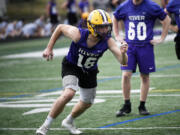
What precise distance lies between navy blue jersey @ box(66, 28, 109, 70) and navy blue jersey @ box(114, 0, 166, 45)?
4.44 ft

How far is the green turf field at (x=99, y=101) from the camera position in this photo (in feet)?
22.0

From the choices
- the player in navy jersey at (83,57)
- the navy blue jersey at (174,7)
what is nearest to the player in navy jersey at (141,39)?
the navy blue jersey at (174,7)

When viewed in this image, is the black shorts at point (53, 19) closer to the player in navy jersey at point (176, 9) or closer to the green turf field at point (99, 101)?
the green turf field at point (99, 101)

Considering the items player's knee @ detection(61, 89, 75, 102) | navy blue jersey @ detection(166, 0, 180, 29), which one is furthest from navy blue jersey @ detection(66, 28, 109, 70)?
navy blue jersey @ detection(166, 0, 180, 29)

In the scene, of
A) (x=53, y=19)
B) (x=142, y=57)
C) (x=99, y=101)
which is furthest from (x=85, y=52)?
(x=53, y=19)

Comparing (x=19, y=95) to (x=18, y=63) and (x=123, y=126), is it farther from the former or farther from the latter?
(x=18, y=63)

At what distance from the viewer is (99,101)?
866 cm

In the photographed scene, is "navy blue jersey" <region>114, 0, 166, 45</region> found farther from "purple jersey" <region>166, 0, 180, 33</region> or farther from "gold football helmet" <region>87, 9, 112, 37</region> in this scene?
"gold football helmet" <region>87, 9, 112, 37</region>

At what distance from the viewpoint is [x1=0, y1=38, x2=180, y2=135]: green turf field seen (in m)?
6.70

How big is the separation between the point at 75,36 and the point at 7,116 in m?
2.39

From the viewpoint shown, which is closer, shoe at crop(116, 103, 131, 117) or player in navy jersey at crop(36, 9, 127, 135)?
player in navy jersey at crop(36, 9, 127, 135)

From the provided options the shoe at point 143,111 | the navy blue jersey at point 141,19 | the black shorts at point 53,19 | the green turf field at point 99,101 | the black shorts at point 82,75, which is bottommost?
the green turf field at point 99,101

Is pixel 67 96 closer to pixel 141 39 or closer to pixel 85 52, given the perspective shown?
pixel 85 52

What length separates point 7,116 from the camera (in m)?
7.83
